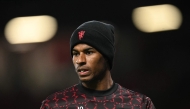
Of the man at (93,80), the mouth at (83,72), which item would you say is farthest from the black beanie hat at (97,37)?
the mouth at (83,72)

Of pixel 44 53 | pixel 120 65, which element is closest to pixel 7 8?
pixel 44 53

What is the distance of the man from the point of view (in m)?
1.53

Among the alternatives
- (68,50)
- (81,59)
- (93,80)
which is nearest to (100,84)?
(93,80)

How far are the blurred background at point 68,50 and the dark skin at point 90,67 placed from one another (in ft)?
3.44

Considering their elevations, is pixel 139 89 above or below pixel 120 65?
below

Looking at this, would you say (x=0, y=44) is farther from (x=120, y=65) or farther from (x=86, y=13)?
(x=120, y=65)

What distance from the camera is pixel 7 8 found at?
272 cm

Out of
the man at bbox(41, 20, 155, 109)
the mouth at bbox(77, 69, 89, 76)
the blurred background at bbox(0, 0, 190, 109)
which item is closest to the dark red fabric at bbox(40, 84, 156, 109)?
the man at bbox(41, 20, 155, 109)

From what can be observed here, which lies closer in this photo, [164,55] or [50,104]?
[50,104]

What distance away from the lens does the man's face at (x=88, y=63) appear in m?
1.51

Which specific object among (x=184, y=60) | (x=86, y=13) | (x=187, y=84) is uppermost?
(x=86, y=13)

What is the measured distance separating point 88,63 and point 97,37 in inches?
5.2

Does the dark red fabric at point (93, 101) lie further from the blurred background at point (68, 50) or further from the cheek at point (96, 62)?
the blurred background at point (68, 50)

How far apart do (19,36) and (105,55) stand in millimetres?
1248
